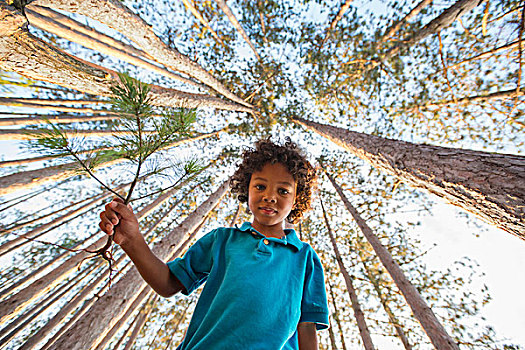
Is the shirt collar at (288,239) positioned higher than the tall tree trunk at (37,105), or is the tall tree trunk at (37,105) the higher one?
the tall tree trunk at (37,105)

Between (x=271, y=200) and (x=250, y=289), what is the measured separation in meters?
→ 0.70

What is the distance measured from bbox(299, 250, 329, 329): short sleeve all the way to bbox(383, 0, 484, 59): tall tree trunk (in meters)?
3.86

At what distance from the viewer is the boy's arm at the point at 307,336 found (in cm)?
144

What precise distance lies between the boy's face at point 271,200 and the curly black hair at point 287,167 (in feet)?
0.55

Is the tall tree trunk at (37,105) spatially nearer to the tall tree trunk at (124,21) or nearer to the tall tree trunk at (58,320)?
the tall tree trunk at (124,21)

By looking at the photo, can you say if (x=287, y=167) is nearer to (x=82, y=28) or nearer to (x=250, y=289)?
(x=250, y=289)

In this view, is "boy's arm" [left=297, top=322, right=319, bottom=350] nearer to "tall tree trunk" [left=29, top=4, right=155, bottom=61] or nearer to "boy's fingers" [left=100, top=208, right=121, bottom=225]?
"boy's fingers" [left=100, top=208, right=121, bottom=225]

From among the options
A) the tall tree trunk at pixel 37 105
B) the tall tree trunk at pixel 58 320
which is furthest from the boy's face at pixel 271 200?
the tall tree trunk at pixel 37 105

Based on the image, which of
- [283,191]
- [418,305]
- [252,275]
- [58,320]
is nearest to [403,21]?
[283,191]

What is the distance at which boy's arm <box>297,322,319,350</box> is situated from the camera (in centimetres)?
A: 144

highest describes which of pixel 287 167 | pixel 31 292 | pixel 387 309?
pixel 287 167

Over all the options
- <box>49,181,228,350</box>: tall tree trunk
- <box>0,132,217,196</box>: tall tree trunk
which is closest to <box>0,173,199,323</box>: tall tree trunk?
<box>49,181,228,350</box>: tall tree trunk

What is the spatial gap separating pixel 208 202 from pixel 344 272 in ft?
12.5

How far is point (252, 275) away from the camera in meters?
1.32
